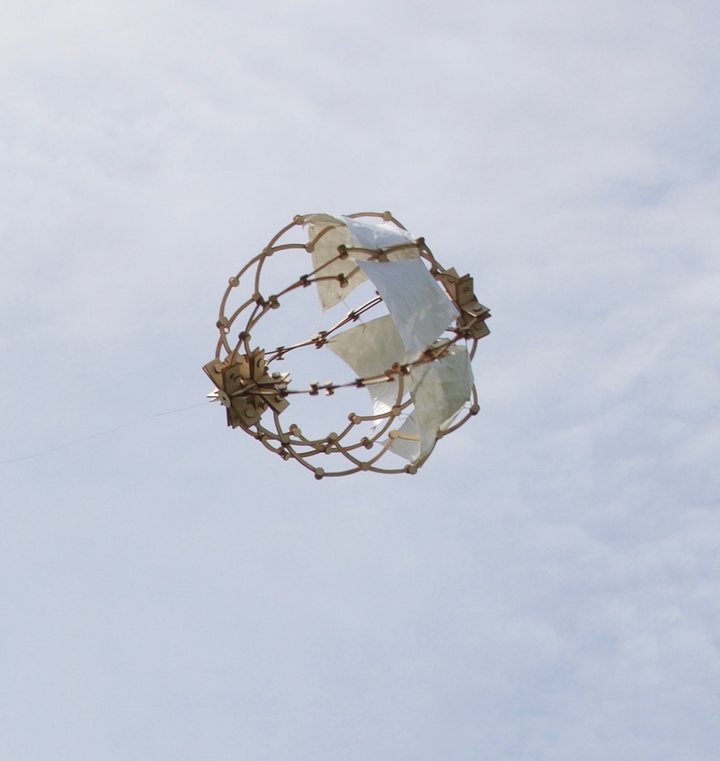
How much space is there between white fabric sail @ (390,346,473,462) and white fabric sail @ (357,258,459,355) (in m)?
0.61

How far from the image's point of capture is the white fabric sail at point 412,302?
1202 inches

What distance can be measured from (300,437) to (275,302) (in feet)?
7.23

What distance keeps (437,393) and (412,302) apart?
1.66 m

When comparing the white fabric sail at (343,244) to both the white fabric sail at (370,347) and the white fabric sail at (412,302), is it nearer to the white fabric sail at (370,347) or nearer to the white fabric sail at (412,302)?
the white fabric sail at (412,302)

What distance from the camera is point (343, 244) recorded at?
3309cm

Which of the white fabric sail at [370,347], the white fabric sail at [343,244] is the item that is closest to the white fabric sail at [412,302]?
the white fabric sail at [343,244]

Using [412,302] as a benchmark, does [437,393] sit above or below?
below

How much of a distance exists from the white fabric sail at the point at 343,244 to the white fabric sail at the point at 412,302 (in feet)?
1.44

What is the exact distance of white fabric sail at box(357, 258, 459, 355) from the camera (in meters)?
30.5

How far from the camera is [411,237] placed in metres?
31.8

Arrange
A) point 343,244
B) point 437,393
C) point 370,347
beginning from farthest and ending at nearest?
point 370,347
point 343,244
point 437,393

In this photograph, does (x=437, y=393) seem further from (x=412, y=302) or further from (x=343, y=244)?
(x=343, y=244)

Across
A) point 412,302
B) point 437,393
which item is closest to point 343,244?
point 412,302

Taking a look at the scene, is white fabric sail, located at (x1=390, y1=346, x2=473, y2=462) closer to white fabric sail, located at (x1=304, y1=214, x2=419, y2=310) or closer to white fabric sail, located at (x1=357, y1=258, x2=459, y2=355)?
white fabric sail, located at (x1=357, y1=258, x2=459, y2=355)
